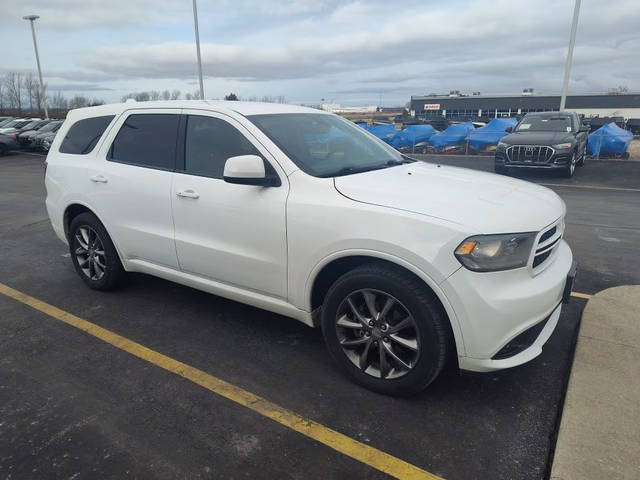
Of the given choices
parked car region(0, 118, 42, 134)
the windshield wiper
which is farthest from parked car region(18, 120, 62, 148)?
the windshield wiper

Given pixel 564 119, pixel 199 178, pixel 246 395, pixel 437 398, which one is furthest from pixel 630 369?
pixel 564 119

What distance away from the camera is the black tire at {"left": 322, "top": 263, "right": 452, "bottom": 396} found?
2645 mm

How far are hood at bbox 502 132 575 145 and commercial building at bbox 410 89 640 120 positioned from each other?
57.4 m

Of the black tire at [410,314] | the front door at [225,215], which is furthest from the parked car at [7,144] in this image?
the black tire at [410,314]

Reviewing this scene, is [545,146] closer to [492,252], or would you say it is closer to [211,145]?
[211,145]

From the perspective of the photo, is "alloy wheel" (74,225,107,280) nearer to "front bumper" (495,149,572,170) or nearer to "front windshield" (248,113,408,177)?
"front windshield" (248,113,408,177)

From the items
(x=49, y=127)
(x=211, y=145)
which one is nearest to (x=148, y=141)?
(x=211, y=145)

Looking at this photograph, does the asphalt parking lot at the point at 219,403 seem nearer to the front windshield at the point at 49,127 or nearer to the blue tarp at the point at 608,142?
the blue tarp at the point at 608,142

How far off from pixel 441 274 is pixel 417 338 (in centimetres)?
43

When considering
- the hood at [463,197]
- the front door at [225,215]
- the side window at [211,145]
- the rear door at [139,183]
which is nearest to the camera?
the hood at [463,197]

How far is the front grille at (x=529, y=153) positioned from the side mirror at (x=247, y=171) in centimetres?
1073

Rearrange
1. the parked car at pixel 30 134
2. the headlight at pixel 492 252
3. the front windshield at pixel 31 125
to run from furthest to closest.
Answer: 1. the front windshield at pixel 31 125
2. the parked car at pixel 30 134
3. the headlight at pixel 492 252

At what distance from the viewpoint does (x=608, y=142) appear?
16.2m

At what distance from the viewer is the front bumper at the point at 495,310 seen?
252 cm
